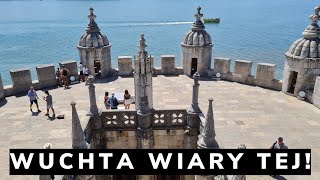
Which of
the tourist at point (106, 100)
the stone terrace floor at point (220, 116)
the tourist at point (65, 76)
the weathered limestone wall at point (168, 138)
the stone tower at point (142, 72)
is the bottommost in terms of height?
the weathered limestone wall at point (168, 138)

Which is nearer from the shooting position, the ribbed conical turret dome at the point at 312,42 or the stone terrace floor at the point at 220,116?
the stone terrace floor at the point at 220,116

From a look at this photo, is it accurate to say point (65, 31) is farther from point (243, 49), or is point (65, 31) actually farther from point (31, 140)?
point (31, 140)

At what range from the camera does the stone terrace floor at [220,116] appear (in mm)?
10695

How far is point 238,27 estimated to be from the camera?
235 feet

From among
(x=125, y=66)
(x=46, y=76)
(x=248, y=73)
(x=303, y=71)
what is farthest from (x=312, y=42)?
(x=46, y=76)

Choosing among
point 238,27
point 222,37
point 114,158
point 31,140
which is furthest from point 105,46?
point 238,27

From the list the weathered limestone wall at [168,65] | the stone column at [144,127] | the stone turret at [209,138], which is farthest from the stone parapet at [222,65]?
the stone turret at [209,138]

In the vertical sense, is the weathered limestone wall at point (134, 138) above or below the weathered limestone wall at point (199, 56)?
below

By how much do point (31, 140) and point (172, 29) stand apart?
6103cm

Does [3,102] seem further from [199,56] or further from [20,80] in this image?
[199,56]

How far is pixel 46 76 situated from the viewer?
15750 mm

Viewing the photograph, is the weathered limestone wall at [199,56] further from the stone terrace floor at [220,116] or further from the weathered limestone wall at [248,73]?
the stone terrace floor at [220,116]

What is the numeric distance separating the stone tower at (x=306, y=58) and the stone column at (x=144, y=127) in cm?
797

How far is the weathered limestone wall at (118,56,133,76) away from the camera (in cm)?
1727
